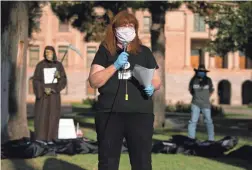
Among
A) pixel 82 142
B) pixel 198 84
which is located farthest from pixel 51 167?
pixel 198 84

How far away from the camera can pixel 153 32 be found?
16.9 meters

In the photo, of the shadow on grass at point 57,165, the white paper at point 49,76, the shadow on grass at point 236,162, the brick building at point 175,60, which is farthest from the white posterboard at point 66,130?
the brick building at point 175,60

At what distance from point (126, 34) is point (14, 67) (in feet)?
23.4

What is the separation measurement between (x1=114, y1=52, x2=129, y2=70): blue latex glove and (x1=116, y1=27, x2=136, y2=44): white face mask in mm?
181

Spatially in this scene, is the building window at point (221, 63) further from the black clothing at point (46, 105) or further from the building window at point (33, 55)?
the black clothing at point (46, 105)

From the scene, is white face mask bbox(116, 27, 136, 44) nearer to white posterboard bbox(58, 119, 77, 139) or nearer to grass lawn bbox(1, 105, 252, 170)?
grass lawn bbox(1, 105, 252, 170)

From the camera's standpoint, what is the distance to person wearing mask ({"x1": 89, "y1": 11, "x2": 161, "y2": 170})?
440cm

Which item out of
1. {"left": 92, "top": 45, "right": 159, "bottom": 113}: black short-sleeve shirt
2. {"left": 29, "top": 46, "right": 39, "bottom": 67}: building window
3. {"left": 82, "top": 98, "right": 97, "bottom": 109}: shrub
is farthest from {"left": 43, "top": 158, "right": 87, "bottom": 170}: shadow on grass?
{"left": 29, "top": 46, "right": 39, "bottom": 67}: building window

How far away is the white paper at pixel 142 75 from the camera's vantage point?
4.34 m

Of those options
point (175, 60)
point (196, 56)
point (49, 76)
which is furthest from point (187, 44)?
point (49, 76)

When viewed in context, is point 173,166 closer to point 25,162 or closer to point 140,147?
point 25,162

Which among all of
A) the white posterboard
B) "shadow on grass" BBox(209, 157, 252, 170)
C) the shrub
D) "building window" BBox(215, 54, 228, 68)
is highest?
"building window" BBox(215, 54, 228, 68)

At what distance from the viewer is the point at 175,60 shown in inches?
2409

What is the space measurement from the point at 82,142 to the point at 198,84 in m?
3.52
